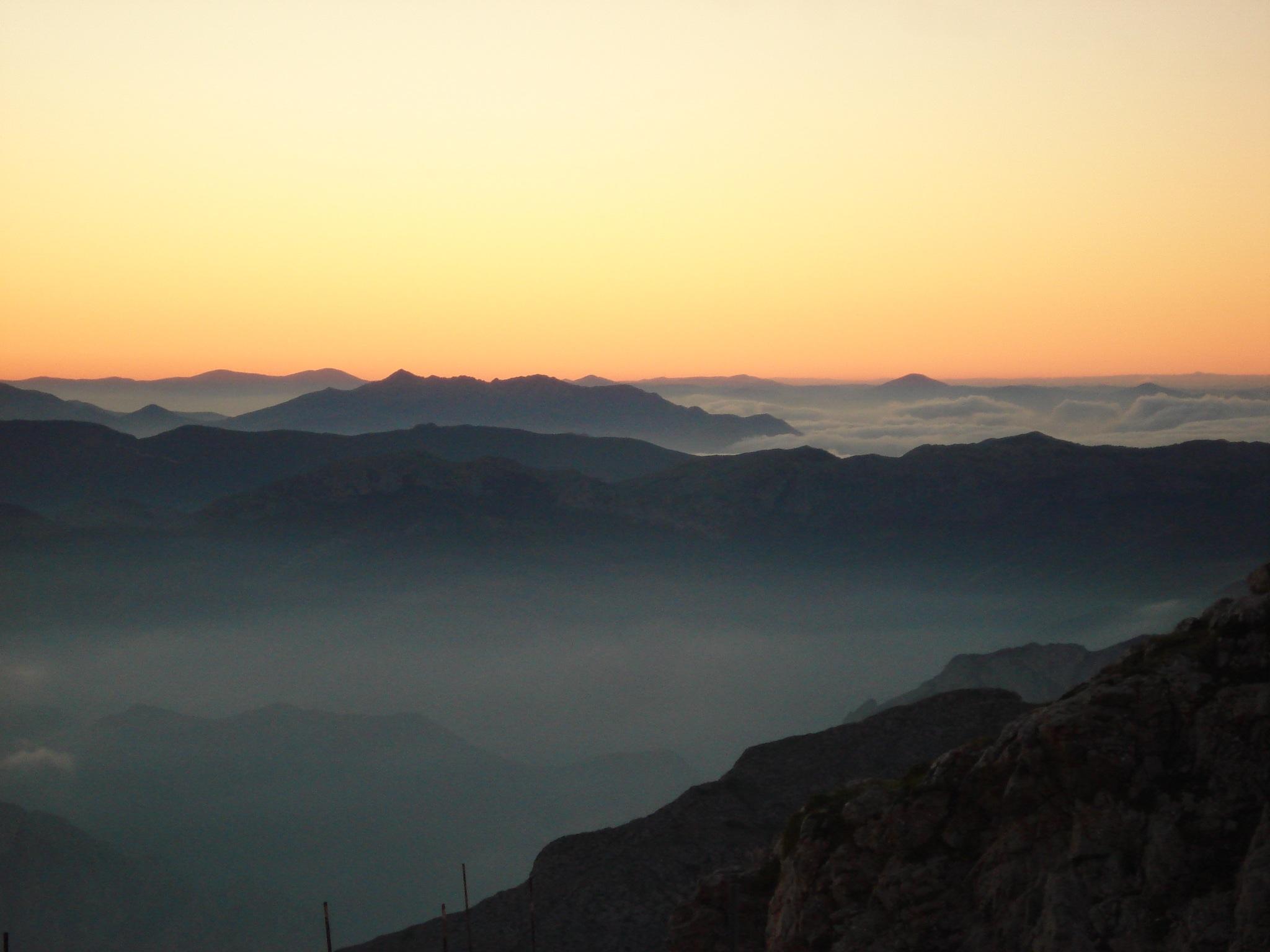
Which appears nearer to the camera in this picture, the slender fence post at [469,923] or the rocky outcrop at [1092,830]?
the rocky outcrop at [1092,830]

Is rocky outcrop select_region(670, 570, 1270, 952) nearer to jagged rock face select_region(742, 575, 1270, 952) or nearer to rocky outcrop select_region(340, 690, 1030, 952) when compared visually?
jagged rock face select_region(742, 575, 1270, 952)

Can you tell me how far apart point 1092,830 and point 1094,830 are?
42 mm

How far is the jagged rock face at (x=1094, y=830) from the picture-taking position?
21.2 m

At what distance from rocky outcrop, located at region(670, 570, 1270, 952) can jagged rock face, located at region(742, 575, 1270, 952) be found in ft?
0.11

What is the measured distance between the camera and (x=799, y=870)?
2961 centimetres

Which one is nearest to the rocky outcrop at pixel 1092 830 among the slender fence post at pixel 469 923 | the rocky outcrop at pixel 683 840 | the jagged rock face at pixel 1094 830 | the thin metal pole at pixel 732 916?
the jagged rock face at pixel 1094 830

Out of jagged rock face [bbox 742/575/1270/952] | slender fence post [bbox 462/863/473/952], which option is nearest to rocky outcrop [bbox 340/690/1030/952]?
slender fence post [bbox 462/863/473/952]

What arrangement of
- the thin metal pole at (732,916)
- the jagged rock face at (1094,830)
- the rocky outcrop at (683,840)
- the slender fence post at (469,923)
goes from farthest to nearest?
the rocky outcrop at (683,840), the slender fence post at (469,923), the thin metal pole at (732,916), the jagged rock face at (1094,830)

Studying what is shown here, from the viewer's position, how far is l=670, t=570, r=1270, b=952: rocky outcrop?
69.6 ft

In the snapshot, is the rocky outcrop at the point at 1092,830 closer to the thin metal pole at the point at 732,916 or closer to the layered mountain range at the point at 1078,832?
the layered mountain range at the point at 1078,832

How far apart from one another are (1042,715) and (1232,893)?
587cm

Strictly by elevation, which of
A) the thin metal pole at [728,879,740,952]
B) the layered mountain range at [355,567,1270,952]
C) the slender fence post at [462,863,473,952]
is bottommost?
the slender fence post at [462,863,473,952]

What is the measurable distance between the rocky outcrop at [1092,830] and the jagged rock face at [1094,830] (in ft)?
0.11

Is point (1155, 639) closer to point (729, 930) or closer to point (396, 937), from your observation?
point (729, 930)
